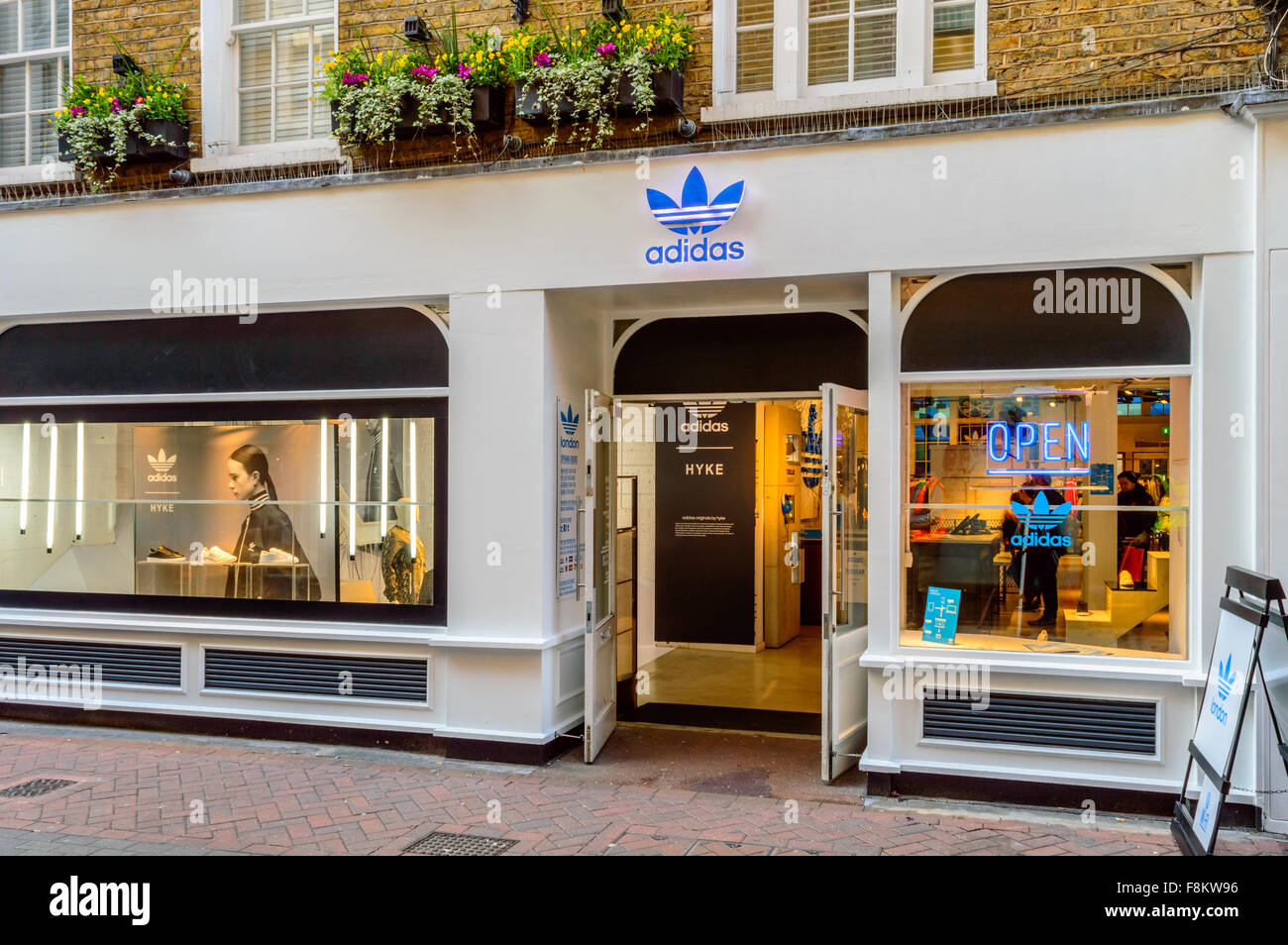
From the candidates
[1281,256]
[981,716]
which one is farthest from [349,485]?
[1281,256]

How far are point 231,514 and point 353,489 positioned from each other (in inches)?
45.1

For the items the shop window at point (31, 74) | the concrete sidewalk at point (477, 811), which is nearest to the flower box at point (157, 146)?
the shop window at point (31, 74)

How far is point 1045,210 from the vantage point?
620cm

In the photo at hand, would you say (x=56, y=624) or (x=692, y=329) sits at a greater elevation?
(x=692, y=329)

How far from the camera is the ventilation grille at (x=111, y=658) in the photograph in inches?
319

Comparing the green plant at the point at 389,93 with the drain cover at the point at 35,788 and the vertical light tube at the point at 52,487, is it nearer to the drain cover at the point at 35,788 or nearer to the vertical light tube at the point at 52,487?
the vertical light tube at the point at 52,487

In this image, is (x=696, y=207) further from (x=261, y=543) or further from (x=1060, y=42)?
(x=261, y=543)

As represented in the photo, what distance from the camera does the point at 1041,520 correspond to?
21.4 feet

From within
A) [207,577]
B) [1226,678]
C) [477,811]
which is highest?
[207,577]

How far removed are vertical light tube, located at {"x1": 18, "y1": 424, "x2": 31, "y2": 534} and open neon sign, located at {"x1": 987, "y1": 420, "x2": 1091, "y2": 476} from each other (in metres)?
7.62

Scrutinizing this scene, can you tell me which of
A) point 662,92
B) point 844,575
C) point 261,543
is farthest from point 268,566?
point 662,92

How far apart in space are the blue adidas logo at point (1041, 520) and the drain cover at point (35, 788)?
6.28 m
